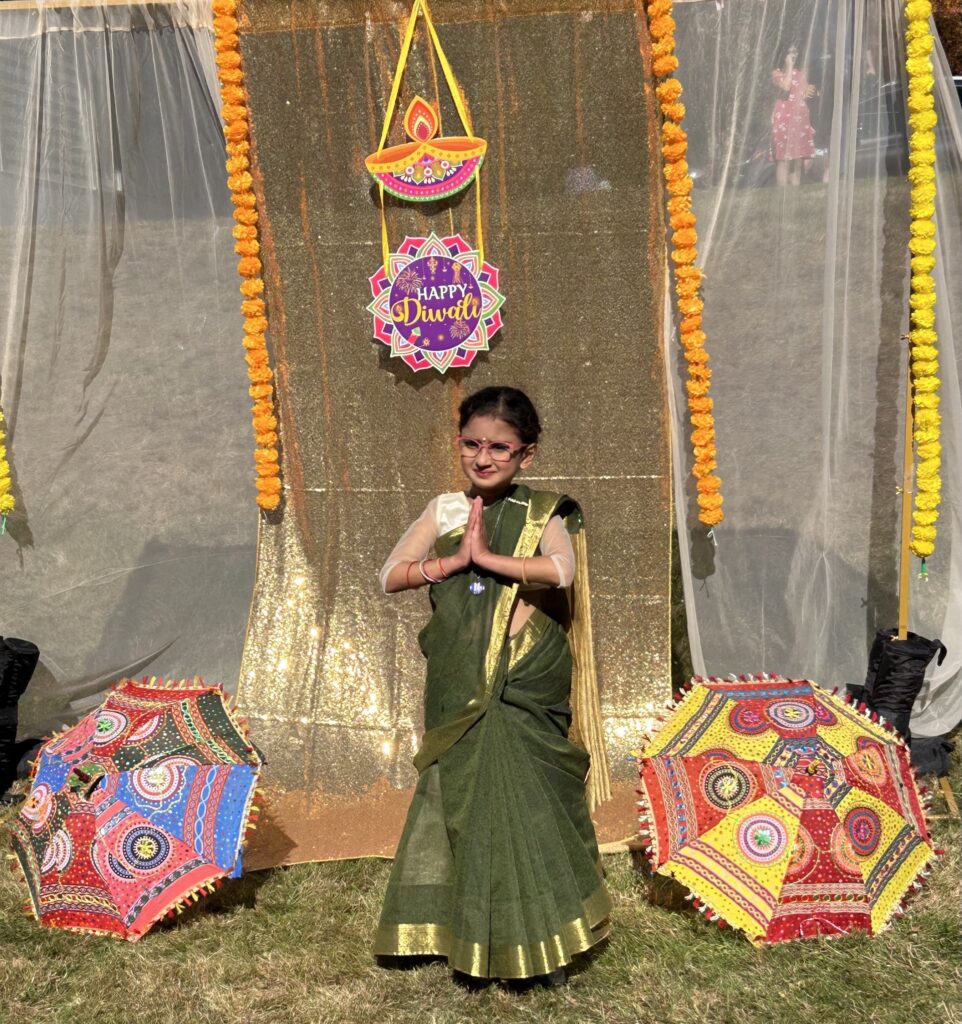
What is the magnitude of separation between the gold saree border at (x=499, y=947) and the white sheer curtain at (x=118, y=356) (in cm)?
212

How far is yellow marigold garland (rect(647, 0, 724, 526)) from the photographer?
4129 mm

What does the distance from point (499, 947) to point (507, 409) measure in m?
1.45

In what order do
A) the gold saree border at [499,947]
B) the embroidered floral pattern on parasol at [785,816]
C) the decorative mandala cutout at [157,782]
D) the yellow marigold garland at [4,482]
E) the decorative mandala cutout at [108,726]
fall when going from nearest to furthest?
1. the gold saree border at [499,947]
2. the embroidered floral pattern on parasol at [785,816]
3. the decorative mandala cutout at [157,782]
4. the decorative mandala cutout at [108,726]
5. the yellow marigold garland at [4,482]

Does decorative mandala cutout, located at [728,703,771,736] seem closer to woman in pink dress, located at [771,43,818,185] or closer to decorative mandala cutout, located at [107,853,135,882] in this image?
decorative mandala cutout, located at [107,853,135,882]

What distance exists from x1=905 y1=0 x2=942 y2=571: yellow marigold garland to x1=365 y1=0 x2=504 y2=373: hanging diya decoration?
1.50 metres

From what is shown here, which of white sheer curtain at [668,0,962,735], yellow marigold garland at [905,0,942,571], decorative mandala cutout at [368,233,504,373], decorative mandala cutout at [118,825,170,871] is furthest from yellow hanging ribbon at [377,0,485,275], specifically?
decorative mandala cutout at [118,825,170,871]

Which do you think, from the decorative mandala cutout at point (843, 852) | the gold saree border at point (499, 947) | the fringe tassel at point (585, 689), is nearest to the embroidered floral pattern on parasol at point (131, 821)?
the gold saree border at point (499, 947)

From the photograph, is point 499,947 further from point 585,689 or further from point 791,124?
point 791,124

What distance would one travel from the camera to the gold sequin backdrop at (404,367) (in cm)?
425

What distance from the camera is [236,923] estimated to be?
3.70m

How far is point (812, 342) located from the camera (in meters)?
4.48

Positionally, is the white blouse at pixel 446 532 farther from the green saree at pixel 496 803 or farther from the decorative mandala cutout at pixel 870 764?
the decorative mandala cutout at pixel 870 764

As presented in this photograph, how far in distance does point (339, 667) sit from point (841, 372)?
7.39 feet

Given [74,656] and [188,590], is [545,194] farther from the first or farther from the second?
[74,656]
